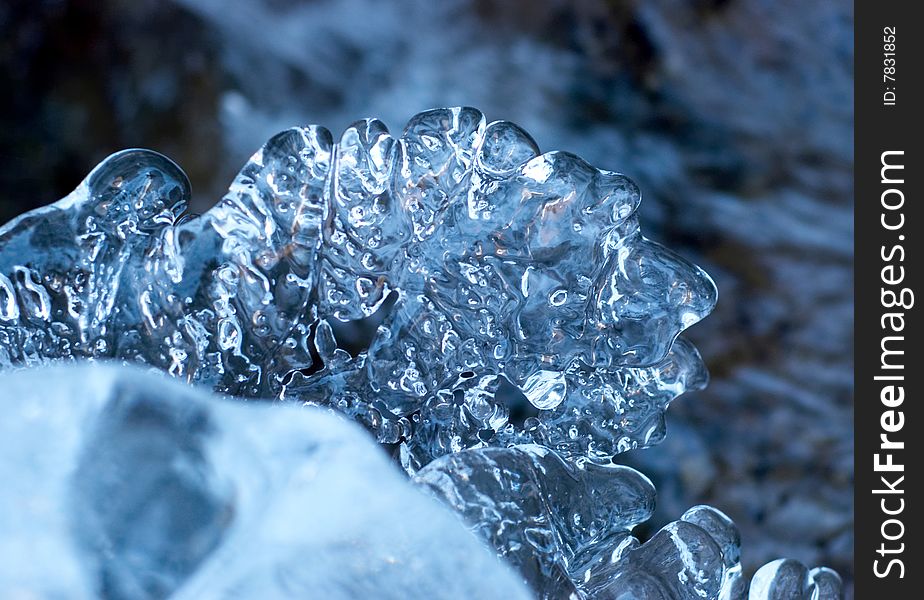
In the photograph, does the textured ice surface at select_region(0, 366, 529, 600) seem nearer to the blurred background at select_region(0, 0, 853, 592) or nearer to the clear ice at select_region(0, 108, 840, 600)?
the clear ice at select_region(0, 108, 840, 600)

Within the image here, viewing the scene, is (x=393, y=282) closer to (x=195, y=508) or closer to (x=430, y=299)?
(x=430, y=299)

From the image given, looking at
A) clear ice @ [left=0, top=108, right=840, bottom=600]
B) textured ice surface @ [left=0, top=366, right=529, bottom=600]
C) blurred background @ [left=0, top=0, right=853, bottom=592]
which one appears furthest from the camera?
blurred background @ [left=0, top=0, right=853, bottom=592]

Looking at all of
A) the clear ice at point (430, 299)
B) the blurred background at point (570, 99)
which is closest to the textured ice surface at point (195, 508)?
the clear ice at point (430, 299)

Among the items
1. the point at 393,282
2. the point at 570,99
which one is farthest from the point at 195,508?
the point at 570,99

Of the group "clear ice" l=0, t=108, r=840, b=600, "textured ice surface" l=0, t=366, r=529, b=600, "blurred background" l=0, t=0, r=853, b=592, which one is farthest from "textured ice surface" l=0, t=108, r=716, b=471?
"blurred background" l=0, t=0, r=853, b=592

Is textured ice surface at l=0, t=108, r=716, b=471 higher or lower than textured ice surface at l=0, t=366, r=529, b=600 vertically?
higher

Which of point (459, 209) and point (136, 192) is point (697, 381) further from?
point (136, 192)

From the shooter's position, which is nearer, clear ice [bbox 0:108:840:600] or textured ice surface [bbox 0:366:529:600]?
Result: textured ice surface [bbox 0:366:529:600]
